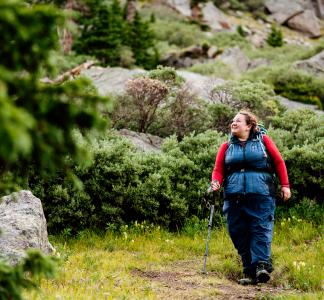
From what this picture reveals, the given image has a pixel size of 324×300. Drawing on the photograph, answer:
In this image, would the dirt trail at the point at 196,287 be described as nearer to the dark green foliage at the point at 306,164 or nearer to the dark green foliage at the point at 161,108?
the dark green foliage at the point at 306,164

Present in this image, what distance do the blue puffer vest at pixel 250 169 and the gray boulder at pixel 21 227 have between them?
8.79ft

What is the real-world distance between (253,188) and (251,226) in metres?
0.56

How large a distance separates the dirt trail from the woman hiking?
233mm

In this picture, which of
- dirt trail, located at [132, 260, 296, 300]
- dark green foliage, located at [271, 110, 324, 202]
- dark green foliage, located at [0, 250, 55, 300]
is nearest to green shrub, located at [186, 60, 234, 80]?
dark green foliage, located at [271, 110, 324, 202]

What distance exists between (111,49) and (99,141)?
21.1 m

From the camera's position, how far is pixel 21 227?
6738 millimetres

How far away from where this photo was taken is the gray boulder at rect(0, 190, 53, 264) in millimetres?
6297

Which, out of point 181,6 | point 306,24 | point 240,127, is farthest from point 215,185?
point 306,24

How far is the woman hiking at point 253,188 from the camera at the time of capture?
690 centimetres

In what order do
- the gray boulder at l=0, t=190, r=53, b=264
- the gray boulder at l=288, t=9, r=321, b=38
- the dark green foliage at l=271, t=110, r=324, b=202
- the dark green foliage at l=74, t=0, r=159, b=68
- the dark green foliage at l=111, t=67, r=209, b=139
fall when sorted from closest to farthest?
1. the gray boulder at l=0, t=190, r=53, b=264
2. the dark green foliage at l=271, t=110, r=324, b=202
3. the dark green foliage at l=111, t=67, r=209, b=139
4. the dark green foliage at l=74, t=0, r=159, b=68
5. the gray boulder at l=288, t=9, r=321, b=38

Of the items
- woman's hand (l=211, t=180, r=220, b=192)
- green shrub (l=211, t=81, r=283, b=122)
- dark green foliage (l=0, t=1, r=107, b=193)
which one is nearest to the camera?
dark green foliage (l=0, t=1, r=107, b=193)

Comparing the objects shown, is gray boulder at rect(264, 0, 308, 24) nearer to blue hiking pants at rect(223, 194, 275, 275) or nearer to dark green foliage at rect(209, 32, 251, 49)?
dark green foliage at rect(209, 32, 251, 49)

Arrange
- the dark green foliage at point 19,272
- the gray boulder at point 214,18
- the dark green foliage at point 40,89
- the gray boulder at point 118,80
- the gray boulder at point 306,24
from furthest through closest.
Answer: the gray boulder at point 306,24 → the gray boulder at point 214,18 → the gray boulder at point 118,80 → the dark green foliage at point 19,272 → the dark green foliage at point 40,89

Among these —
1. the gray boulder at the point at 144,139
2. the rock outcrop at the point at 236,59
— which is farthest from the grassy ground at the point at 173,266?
the rock outcrop at the point at 236,59
